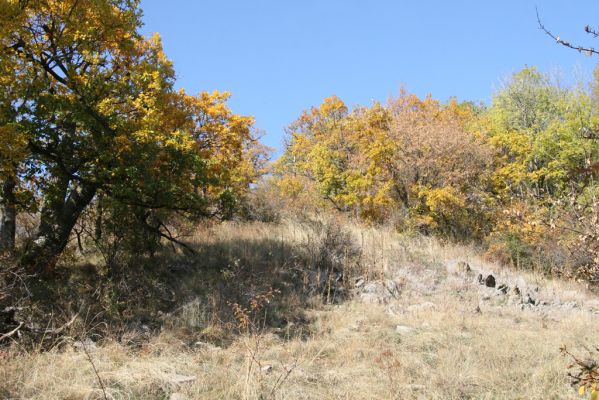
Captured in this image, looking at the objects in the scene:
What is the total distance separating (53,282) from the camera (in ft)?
33.1

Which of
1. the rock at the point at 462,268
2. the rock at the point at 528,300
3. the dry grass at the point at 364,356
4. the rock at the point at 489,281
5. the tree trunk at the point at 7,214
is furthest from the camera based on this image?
the rock at the point at 462,268

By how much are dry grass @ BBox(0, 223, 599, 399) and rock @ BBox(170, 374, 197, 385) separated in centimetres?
5

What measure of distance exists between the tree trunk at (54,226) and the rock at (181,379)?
5.12 meters

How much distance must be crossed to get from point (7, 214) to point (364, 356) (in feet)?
24.8

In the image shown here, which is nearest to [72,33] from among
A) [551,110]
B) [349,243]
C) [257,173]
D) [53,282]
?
[53,282]

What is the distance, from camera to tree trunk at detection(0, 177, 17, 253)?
31.7 ft

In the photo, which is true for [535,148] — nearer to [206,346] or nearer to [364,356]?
[364,356]

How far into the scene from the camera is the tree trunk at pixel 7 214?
966 centimetres

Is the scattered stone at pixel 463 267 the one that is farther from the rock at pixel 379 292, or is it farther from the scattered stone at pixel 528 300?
the rock at pixel 379 292

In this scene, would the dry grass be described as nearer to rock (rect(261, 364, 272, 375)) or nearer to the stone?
rock (rect(261, 364, 272, 375))

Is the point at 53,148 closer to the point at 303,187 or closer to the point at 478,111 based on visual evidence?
Result: the point at 303,187

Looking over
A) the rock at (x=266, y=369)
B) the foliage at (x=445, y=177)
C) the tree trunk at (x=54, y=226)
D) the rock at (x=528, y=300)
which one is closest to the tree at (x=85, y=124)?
the tree trunk at (x=54, y=226)

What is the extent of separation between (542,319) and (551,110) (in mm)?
20819

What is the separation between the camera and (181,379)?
6152 millimetres
